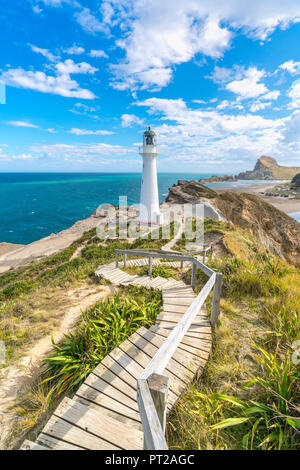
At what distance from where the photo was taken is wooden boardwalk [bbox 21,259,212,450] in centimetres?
221

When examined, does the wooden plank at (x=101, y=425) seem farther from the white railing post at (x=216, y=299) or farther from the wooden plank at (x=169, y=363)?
the white railing post at (x=216, y=299)

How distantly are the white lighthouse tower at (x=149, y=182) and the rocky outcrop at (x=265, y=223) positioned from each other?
30.3 feet

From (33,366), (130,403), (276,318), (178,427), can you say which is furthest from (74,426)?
(276,318)

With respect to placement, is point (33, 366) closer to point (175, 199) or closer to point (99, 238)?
point (99, 238)

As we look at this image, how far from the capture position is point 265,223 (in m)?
23.1

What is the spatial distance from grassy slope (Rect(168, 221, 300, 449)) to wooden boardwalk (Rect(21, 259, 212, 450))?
10.4 inches

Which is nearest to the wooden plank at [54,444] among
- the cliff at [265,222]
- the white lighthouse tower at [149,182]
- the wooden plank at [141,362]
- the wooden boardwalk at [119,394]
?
the wooden boardwalk at [119,394]

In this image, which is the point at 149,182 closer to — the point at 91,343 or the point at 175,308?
the point at 175,308

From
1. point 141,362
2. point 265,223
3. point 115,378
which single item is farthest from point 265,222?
point 115,378

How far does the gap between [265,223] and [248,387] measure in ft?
79.0

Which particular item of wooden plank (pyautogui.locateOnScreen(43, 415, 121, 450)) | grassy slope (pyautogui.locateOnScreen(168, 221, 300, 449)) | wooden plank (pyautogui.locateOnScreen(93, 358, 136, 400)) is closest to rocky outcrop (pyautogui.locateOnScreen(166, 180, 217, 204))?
grassy slope (pyautogui.locateOnScreen(168, 221, 300, 449))
